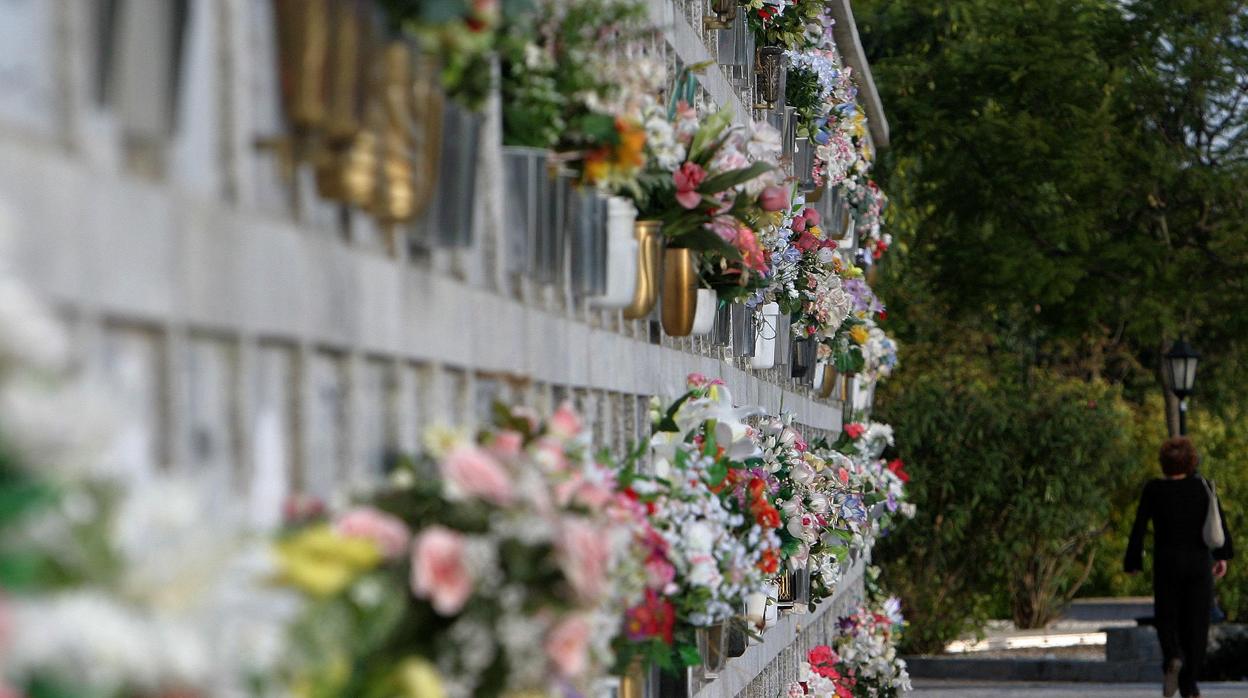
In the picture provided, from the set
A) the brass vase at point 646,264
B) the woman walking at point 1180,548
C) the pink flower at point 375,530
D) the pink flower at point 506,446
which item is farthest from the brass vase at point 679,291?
the woman walking at point 1180,548

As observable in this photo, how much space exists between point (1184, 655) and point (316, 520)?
1240cm

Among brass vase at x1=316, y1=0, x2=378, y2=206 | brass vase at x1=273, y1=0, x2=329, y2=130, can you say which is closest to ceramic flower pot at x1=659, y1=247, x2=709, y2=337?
brass vase at x1=316, y1=0, x2=378, y2=206

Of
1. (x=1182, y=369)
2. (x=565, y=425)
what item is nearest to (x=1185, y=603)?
(x=1182, y=369)

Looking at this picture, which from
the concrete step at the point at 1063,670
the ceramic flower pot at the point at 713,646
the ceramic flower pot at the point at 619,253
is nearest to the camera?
the ceramic flower pot at the point at 619,253

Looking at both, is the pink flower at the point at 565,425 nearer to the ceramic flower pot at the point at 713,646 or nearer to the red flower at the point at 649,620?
the red flower at the point at 649,620

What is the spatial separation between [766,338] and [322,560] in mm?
7940

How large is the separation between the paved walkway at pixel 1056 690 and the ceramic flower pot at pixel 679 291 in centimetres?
1008

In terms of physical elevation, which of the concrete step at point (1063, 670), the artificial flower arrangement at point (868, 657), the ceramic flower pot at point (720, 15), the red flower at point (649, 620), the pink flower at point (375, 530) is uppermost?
the ceramic flower pot at point (720, 15)

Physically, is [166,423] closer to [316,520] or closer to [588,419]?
[316,520]

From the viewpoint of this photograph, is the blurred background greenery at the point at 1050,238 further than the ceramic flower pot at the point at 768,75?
Yes

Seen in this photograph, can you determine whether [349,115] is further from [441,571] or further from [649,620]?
[649,620]

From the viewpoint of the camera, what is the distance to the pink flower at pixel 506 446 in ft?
12.5

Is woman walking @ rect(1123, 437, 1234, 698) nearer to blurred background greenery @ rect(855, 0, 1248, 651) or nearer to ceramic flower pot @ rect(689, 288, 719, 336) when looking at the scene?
blurred background greenery @ rect(855, 0, 1248, 651)

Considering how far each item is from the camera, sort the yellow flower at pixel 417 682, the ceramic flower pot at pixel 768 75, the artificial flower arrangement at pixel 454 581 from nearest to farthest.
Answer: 1. the artificial flower arrangement at pixel 454 581
2. the yellow flower at pixel 417 682
3. the ceramic flower pot at pixel 768 75
